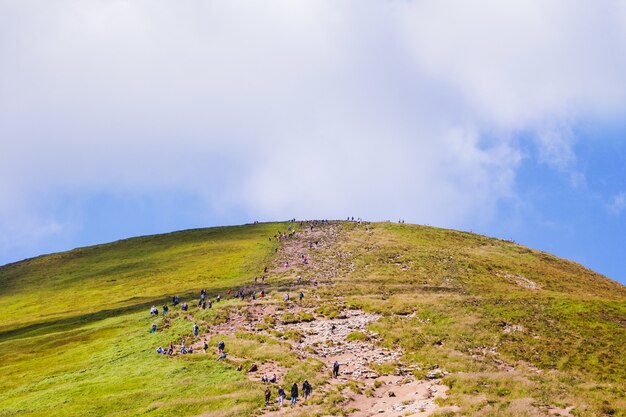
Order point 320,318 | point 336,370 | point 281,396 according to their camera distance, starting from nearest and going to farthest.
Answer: point 281,396 < point 336,370 < point 320,318

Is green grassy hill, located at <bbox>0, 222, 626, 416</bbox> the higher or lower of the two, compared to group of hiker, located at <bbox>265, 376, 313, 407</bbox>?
higher

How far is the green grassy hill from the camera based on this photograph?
47.0 m

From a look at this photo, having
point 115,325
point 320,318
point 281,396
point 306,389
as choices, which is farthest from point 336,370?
point 115,325

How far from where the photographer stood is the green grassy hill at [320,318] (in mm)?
47031

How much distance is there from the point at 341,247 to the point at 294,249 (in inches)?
428

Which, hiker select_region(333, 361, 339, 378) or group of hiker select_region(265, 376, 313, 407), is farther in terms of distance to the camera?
hiker select_region(333, 361, 339, 378)

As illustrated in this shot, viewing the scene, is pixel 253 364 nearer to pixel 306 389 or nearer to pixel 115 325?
pixel 306 389

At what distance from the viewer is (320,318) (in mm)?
72438

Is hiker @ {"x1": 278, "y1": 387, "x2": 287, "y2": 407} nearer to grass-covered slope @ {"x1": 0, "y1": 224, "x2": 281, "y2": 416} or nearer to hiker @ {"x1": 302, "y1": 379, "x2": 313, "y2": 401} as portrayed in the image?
hiker @ {"x1": 302, "y1": 379, "x2": 313, "y2": 401}

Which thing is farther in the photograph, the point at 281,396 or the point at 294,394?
the point at 281,396

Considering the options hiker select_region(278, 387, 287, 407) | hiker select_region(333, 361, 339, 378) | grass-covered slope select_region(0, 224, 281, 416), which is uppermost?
grass-covered slope select_region(0, 224, 281, 416)

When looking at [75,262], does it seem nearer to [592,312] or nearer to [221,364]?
[221,364]

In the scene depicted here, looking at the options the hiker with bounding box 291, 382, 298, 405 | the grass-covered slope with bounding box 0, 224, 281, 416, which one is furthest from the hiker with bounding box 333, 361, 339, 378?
the grass-covered slope with bounding box 0, 224, 281, 416

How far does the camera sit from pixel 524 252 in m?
127
